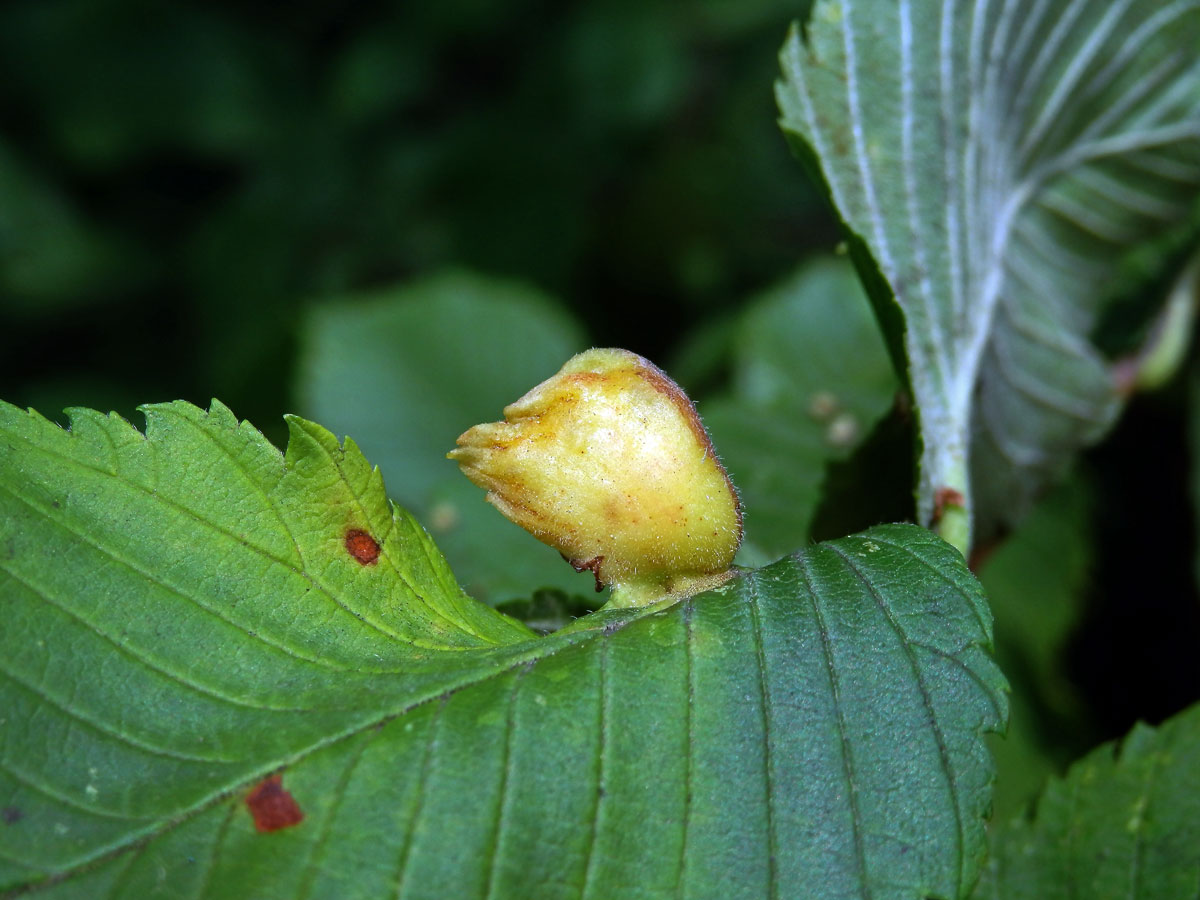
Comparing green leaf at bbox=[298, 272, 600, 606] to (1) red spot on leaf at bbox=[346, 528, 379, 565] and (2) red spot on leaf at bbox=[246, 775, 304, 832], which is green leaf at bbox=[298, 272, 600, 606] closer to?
(1) red spot on leaf at bbox=[346, 528, 379, 565]

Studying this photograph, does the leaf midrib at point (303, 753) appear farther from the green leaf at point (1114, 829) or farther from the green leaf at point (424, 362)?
the green leaf at point (424, 362)

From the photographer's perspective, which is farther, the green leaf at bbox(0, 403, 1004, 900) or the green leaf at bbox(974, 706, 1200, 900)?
the green leaf at bbox(974, 706, 1200, 900)

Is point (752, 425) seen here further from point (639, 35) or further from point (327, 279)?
point (327, 279)

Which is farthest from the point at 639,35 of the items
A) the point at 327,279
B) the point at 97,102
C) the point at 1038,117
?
the point at 1038,117

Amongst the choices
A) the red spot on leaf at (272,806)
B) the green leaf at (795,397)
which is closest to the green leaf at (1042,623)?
the green leaf at (795,397)

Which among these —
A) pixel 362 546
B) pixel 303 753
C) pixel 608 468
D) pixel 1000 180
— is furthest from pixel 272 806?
pixel 1000 180

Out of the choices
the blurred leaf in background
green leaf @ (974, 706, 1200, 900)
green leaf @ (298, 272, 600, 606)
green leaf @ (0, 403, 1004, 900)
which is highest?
the blurred leaf in background

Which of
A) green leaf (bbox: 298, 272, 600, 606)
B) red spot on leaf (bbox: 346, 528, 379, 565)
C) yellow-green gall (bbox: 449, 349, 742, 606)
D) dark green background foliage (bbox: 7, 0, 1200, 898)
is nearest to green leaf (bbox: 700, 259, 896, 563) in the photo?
dark green background foliage (bbox: 7, 0, 1200, 898)
